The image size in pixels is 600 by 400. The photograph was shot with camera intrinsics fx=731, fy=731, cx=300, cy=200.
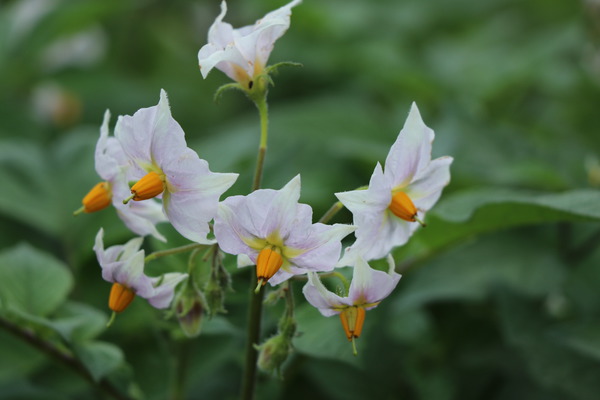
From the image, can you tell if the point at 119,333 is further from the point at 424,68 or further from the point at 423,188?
the point at 424,68

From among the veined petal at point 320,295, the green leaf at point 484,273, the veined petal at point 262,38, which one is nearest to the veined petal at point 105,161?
the veined petal at point 262,38

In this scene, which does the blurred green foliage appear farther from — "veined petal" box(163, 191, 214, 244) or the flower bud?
"veined petal" box(163, 191, 214, 244)

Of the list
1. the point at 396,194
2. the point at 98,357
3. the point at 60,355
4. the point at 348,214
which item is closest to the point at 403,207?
the point at 396,194

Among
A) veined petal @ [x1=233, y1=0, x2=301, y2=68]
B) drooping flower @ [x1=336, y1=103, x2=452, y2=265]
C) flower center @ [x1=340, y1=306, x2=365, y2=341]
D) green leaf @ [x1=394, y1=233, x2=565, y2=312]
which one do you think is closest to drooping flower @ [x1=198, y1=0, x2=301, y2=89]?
veined petal @ [x1=233, y1=0, x2=301, y2=68]

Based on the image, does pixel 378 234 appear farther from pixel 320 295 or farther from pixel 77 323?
pixel 77 323

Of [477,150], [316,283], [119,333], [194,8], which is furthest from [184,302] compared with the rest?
[194,8]

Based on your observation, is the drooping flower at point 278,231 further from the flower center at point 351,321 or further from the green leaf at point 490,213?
the green leaf at point 490,213
